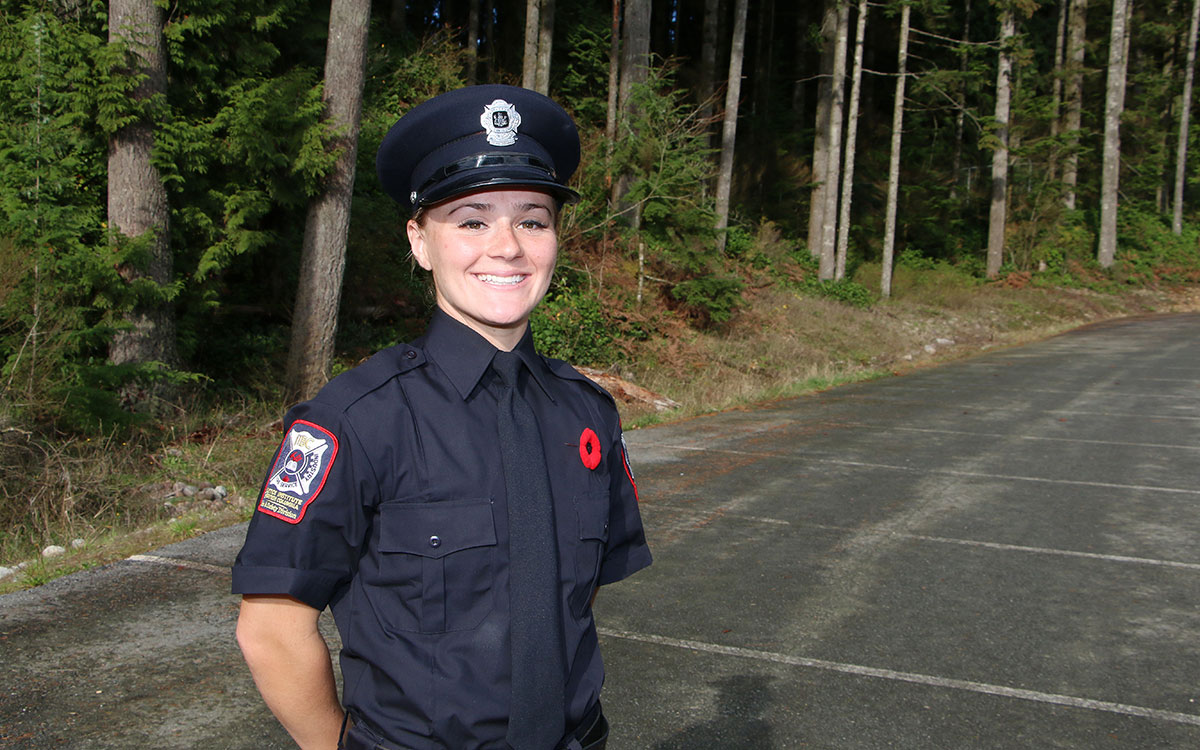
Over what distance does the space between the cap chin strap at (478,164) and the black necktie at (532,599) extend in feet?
1.61

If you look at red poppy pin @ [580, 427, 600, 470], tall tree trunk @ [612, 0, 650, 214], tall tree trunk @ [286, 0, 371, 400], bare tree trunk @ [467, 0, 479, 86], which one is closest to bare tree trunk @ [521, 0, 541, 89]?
tall tree trunk @ [612, 0, 650, 214]

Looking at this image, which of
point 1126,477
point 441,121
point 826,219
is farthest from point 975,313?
point 441,121

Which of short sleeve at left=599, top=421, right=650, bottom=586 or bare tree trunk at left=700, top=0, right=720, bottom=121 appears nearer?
short sleeve at left=599, top=421, right=650, bottom=586

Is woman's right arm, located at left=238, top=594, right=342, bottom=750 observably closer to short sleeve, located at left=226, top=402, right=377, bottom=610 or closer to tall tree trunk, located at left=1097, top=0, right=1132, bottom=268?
short sleeve, located at left=226, top=402, right=377, bottom=610

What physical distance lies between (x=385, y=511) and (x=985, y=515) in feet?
22.8

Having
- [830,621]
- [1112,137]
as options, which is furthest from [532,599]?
[1112,137]

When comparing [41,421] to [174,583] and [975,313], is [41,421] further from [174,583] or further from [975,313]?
[975,313]

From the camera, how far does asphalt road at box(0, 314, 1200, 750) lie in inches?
156

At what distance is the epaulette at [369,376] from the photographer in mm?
1729

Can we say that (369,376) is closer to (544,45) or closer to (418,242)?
(418,242)

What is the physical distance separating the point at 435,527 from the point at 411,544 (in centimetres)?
5

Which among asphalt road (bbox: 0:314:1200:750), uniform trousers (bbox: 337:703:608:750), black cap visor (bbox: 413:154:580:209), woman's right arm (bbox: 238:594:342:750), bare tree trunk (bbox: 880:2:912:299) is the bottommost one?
asphalt road (bbox: 0:314:1200:750)

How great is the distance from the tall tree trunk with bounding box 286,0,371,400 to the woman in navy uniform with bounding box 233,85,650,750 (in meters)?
9.87

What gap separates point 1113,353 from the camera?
846 inches
